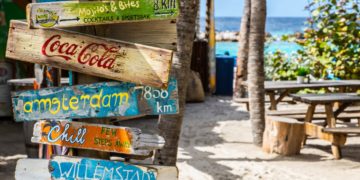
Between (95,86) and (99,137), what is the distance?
0.25 metres

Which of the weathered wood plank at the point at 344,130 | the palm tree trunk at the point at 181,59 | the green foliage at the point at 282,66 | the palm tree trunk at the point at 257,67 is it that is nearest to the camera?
the palm tree trunk at the point at 181,59

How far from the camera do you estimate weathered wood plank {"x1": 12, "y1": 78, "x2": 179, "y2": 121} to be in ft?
8.41

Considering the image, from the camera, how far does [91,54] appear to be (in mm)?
2543

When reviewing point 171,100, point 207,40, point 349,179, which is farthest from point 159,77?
point 207,40

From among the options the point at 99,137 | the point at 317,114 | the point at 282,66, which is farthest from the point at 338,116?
the point at 282,66

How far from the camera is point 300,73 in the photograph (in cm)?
890

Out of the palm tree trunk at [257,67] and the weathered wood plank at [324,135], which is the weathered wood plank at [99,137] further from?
the palm tree trunk at [257,67]

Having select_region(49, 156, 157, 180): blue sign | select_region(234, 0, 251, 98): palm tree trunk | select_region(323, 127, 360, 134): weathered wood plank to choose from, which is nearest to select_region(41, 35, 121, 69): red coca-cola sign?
select_region(49, 156, 157, 180): blue sign

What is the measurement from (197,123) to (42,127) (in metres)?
7.14

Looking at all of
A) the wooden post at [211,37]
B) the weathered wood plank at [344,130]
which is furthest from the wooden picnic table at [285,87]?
the wooden post at [211,37]

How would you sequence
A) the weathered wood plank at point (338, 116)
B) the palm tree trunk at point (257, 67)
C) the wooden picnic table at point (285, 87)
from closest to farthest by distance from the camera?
the palm tree trunk at point (257, 67)
the weathered wood plank at point (338, 116)
the wooden picnic table at point (285, 87)

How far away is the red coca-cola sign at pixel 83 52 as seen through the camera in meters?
2.53

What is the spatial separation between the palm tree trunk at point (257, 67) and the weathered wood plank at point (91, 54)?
5.28m

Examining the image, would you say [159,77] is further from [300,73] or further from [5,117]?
[5,117]
